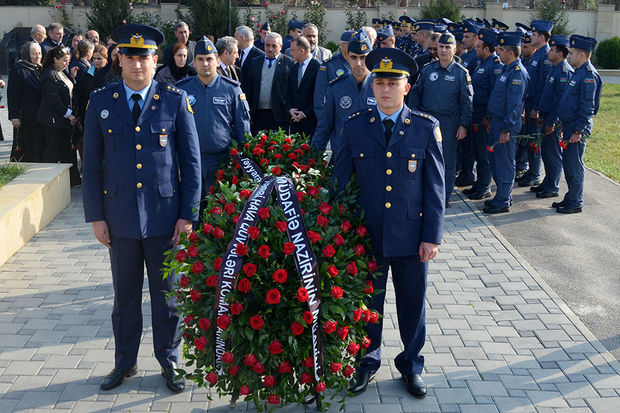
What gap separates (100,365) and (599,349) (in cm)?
385

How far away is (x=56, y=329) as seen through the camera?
18.4 feet

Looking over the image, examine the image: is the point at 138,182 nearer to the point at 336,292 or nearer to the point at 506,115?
the point at 336,292

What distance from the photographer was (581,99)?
8.92 m

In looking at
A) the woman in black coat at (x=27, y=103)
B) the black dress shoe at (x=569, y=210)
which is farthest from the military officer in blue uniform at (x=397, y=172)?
the woman in black coat at (x=27, y=103)

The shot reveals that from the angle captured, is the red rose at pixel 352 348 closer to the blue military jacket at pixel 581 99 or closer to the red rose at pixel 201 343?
the red rose at pixel 201 343

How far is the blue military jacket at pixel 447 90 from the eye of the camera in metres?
8.84

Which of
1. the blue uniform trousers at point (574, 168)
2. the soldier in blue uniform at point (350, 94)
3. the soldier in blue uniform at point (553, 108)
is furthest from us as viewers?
the soldier in blue uniform at point (553, 108)

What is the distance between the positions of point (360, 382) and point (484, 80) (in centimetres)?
654

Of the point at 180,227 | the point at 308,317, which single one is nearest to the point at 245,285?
the point at 308,317

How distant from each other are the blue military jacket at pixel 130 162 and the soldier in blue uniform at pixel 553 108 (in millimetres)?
6690

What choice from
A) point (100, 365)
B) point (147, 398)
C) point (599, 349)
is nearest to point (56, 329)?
point (100, 365)

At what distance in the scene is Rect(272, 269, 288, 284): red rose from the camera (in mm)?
4000

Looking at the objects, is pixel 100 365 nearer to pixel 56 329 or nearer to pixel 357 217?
Answer: pixel 56 329

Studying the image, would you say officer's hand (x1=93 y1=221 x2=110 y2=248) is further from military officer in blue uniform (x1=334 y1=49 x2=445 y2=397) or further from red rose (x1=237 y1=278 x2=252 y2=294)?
military officer in blue uniform (x1=334 y1=49 x2=445 y2=397)
